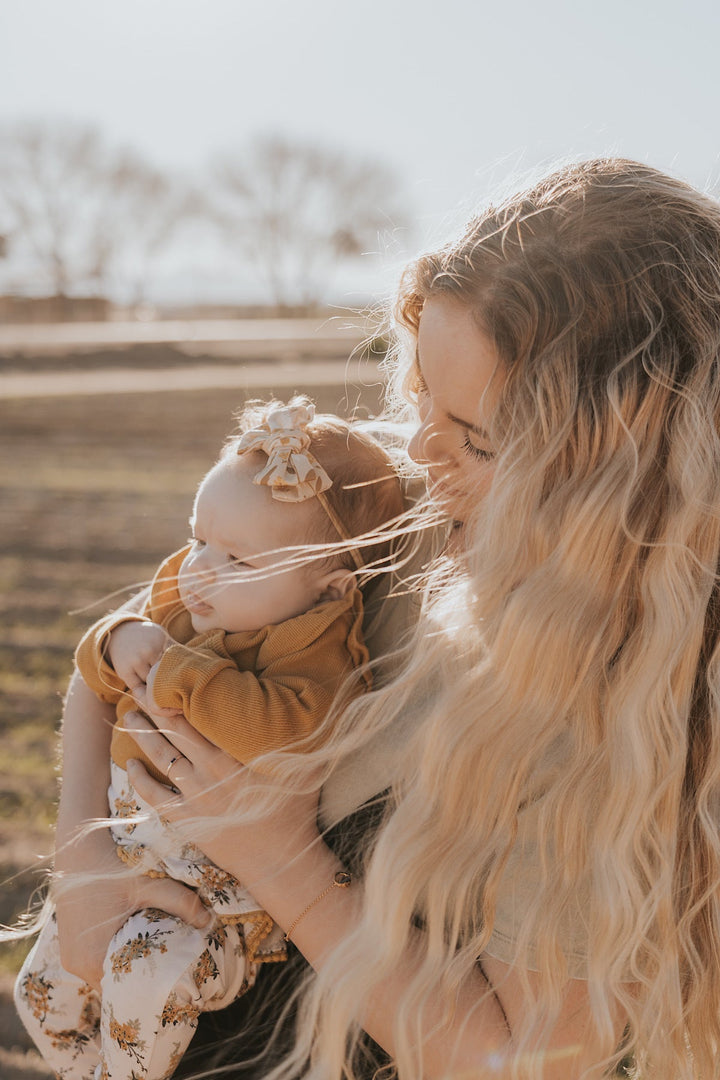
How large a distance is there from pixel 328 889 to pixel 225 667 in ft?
1.33

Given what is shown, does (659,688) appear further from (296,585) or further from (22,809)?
(22,809)

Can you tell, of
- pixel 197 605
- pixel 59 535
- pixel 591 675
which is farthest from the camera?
pixel 59 535

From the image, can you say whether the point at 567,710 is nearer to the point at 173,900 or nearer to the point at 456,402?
the point at 456,402

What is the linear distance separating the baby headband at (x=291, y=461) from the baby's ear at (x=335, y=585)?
42mm

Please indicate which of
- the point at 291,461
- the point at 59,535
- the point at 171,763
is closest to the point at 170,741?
the point at 171,763

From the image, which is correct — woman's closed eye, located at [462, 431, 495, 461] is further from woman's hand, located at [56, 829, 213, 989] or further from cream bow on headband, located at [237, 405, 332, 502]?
woman's hand, located at [56, 829, 213, 989]

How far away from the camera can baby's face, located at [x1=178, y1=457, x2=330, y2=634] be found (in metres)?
1.81

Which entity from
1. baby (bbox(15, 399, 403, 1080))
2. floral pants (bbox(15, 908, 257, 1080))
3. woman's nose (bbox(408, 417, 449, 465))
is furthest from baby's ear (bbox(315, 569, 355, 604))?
floral pants (bbox(15, 908, 257, 1080))

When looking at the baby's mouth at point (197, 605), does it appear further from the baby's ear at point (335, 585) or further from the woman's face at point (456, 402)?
the woman's face at point (456, 402)

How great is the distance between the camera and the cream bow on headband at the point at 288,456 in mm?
1786

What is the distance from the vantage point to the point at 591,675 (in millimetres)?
1522

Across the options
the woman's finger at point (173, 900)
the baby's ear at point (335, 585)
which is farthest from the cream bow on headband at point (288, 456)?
the woman's finger at point (173, 900)

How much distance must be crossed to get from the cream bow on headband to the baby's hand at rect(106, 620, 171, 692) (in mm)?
365

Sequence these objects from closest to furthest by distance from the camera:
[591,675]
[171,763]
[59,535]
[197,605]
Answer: [591,675]
[171,763]
[197,605]
[59,535]
